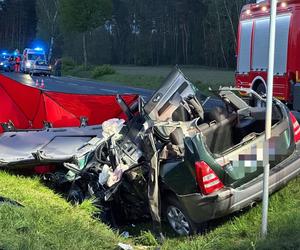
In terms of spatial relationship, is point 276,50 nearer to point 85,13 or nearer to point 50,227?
point 50,227

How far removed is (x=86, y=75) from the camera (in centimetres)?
5625

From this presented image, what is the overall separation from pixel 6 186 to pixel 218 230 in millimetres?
3405

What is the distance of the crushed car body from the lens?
6008 millimetres

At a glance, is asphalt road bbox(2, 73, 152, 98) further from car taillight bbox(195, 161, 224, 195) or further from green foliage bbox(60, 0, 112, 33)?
green foliage bbox(60, 0, 112, 33)

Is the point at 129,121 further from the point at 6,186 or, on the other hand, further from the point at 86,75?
the point at 86,75

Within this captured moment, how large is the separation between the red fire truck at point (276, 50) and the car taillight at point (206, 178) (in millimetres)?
6557

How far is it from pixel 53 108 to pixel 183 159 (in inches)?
244

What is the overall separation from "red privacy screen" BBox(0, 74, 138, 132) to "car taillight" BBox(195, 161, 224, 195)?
561 centimetres

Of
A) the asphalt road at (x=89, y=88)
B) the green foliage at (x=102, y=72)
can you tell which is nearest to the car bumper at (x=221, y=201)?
the asphalt road at (x=89, y=88)

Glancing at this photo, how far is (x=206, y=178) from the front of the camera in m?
5.90

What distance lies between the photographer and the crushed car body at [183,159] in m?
6.01

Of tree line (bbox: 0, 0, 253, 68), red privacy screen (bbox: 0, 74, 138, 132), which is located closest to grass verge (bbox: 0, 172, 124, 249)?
red privacy screen (bbox: 0, 74, 138, 132)

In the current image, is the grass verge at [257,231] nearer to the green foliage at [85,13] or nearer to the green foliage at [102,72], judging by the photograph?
the green foliage at [102,72]

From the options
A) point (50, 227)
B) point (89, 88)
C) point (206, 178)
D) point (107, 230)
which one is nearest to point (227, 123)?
point (206, 178)
